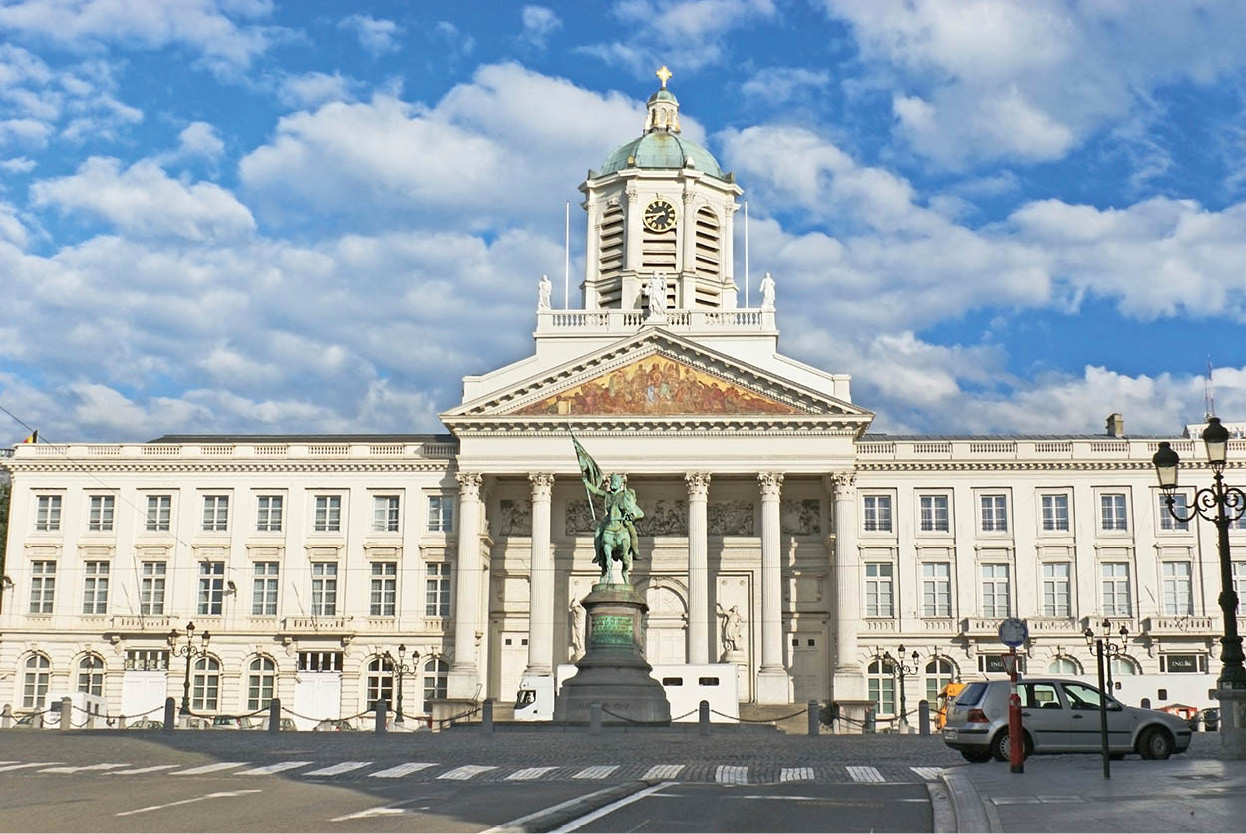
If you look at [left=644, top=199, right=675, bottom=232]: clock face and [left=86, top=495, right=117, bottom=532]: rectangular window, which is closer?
[left=86, top=495, right=117, bottom=532]: rectangular window

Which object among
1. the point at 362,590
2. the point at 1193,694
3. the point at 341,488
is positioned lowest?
the point at 1193,694

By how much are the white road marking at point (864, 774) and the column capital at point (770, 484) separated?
40122 millimetres

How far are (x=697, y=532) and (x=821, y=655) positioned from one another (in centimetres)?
912

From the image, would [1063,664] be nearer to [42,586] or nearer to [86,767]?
[42,586]

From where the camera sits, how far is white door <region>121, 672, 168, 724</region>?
62125mm

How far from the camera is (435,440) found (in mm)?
74062

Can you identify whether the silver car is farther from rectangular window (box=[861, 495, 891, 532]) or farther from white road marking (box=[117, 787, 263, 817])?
rectangular window (box=[861, 495, 891, 532])

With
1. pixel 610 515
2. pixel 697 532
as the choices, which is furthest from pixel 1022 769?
pixel 697 532

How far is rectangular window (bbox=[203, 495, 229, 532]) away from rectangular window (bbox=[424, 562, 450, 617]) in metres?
10.6

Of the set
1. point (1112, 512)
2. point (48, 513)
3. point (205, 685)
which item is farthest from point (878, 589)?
point (48, 513)

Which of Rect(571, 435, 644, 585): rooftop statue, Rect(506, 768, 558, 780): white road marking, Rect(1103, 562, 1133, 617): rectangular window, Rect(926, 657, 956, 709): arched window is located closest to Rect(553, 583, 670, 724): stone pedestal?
Rect(571, 435, 644, 585): rooftop statue

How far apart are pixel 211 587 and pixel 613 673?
105ft

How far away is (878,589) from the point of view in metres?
71.8

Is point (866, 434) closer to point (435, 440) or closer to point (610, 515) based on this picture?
point (435, 440)
